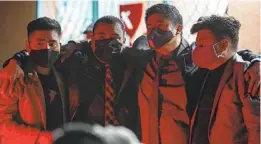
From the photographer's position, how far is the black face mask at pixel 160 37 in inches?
50.0

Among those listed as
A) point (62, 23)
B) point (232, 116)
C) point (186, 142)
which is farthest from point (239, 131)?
point (62, 23)

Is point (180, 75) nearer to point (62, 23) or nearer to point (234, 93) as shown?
point (234, 93)

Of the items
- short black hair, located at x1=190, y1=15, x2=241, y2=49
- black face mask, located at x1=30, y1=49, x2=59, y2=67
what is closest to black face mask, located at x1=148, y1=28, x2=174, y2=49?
short black hair, located at x1=190, y1=15, x2=241, y2=49

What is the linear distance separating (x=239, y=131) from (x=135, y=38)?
44 centimetres

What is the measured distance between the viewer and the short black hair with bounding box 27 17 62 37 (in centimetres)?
139

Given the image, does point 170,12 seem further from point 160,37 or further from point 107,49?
point 107,49

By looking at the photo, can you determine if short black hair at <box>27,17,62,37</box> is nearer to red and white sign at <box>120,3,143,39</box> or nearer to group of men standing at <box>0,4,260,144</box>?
group of men standing at <box>0,4,260,144</box>

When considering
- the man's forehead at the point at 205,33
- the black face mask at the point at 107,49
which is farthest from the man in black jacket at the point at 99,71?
the man's forehead at the point at 205,33

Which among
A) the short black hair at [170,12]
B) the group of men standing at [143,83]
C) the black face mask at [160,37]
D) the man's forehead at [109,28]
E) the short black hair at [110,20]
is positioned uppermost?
the short black hair at [170,12]

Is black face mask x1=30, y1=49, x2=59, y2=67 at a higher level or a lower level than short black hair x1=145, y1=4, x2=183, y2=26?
lower

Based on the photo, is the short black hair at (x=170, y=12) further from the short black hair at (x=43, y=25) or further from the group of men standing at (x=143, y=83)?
the short black hair at (x=43, y=25)

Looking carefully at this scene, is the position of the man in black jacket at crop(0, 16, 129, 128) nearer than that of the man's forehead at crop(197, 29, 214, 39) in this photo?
No

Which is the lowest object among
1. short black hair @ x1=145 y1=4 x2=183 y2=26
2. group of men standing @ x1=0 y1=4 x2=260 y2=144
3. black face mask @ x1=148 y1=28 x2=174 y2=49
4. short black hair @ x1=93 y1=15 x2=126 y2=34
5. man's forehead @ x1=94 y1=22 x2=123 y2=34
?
group of men standing @ x1=0 y1=4 x2=260 y2=144

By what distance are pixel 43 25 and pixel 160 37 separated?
40 centimetres
